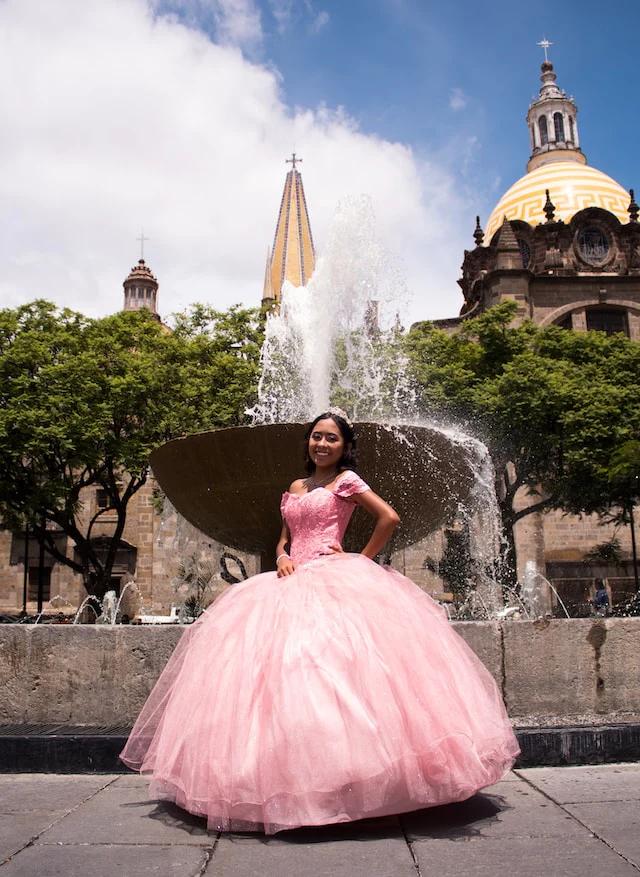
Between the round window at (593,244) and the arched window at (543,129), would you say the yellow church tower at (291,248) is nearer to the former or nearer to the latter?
the arched window at (543,129)

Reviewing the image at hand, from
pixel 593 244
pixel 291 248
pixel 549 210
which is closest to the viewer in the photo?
pixel 593 244

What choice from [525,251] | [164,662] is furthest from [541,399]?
[525,251]

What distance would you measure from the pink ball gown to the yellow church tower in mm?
61592

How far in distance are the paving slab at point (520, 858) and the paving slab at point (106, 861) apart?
802mm

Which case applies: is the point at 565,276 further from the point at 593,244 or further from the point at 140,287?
the point at 140,287

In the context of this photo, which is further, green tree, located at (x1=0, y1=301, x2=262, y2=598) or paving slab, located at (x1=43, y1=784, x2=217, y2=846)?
green tree, located at (x1=0, y1=301, x2=262, y2=598)

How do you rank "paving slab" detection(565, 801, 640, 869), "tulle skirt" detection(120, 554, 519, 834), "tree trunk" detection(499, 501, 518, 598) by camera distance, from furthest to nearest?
1. "tree trunk" detection(499, 501, 518, 598)
2. "tulle skirt" detection(120, 554, 519, 834)
3. "paving slab" detection(565, 801, 640, 869)

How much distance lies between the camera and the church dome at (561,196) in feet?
140

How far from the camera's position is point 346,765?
9.68 feet

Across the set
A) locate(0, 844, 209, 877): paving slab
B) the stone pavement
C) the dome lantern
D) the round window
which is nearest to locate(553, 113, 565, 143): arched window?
the dome lantern

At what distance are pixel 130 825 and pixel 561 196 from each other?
4463 cm

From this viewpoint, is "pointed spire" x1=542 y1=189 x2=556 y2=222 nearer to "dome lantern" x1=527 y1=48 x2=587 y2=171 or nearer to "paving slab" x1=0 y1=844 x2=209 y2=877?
"dome lantern" x1=527 y1=48 x2=587 y2=171

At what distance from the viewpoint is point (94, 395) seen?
20.3 metres

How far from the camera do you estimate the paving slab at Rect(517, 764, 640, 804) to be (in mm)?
3723
